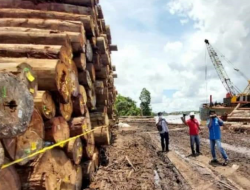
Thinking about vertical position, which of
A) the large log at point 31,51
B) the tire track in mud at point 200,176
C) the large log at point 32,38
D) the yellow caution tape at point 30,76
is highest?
the large log at point 32,38

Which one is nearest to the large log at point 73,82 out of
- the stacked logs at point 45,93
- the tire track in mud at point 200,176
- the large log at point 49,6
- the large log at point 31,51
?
the stacked logs at point 45,93

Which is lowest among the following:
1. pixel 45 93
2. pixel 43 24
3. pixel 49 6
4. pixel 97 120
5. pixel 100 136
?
pixel 100 136

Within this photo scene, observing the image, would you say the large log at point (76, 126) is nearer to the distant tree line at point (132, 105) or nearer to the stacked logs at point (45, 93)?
the stacked logs at point (45, 93)

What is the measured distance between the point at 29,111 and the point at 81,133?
2372mm

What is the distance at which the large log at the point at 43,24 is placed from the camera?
19.0 feet

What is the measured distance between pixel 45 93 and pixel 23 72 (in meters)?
0.86

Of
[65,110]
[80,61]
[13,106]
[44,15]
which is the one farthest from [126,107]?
[13,106]

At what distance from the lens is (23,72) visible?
3166mm

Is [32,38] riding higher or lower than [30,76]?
higher

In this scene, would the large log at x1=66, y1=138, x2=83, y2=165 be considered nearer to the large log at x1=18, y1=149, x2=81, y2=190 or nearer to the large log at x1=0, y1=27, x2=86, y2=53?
the large log at x1=18, y1=149, x2=81, y2=190

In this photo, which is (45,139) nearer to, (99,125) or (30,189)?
(30,189)

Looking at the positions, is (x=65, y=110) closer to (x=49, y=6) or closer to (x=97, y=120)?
(x=97, y=120)

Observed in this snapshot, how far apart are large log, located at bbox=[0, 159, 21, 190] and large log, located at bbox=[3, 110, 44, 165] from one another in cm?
13

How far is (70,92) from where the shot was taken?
499 cm
